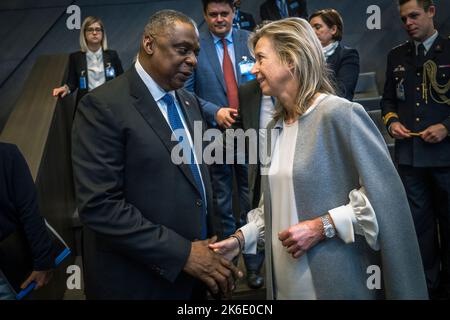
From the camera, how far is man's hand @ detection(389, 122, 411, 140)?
299cm

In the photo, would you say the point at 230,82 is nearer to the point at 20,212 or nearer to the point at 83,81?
the point at 20,212

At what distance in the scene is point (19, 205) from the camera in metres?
2.00

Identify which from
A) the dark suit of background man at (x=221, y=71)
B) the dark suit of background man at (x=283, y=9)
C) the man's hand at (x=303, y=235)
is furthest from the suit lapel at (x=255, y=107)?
the dark suit of background man at (x=283, y=9)

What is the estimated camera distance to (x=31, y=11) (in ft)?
18.8

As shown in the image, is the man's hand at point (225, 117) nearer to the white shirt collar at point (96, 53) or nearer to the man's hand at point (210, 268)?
the man's hand at point (210, 268)

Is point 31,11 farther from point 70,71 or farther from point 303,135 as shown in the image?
point 303,135

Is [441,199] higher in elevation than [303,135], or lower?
lower

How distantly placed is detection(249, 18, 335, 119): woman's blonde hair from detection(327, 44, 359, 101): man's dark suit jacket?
1.37 m

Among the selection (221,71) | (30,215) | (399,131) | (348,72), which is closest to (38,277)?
(30,215)

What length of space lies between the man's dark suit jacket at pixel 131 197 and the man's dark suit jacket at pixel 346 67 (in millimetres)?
1611

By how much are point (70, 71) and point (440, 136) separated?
2924 millimetres

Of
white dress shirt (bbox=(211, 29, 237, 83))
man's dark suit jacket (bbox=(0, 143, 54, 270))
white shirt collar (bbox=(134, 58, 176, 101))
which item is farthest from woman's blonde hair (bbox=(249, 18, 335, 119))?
white dress shirt (bbox=(211, 29, 237, 83))

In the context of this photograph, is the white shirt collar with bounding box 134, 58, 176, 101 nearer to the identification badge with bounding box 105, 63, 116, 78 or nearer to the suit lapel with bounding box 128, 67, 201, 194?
the suit lapel with bounding box 128, 67, 201, 194
